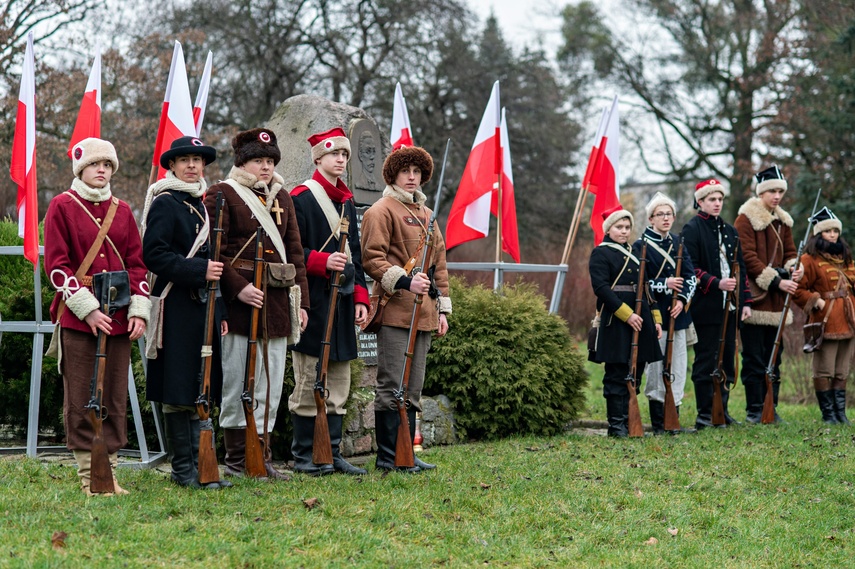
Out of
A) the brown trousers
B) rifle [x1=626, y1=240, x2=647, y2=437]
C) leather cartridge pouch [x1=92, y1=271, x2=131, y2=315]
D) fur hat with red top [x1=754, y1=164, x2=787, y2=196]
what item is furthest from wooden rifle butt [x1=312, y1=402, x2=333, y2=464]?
fur hat with red top [x1=754, y1=164, x2=787, y2=196]

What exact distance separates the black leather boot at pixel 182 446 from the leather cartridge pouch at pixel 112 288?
28.3 inches

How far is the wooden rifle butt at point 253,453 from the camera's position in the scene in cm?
570

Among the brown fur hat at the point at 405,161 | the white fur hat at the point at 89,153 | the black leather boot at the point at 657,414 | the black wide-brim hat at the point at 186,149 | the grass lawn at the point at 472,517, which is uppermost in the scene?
the brown fur hat at the point at 405,161

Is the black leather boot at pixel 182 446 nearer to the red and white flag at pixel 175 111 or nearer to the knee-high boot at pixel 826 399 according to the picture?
the red and white flag at pixel 175 111

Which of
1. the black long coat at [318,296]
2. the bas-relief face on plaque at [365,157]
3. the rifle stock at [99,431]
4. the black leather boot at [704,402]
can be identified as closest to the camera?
the rifle stock at [99,431]

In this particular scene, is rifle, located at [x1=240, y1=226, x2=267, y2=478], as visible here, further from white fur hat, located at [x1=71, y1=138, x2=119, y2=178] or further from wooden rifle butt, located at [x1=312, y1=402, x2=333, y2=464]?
white fur hat, located at [x1=71, y1=138, x2=119, y2=178]

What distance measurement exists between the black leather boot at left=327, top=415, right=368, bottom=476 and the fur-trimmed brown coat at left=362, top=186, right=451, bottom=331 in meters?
0.71

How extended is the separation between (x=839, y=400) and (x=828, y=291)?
3.49 feet

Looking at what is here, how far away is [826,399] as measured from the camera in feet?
31.5

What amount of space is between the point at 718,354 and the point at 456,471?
3668 mm

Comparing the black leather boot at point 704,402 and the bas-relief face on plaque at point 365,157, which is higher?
the bas-relief face on plaque at point 365,157

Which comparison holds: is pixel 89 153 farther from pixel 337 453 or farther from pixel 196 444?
pixel 337 453

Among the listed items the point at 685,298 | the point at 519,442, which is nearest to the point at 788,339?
the point at 685,298

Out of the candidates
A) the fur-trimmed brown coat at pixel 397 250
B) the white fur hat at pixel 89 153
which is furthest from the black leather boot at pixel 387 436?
the white fur hat at pixel 89 153
